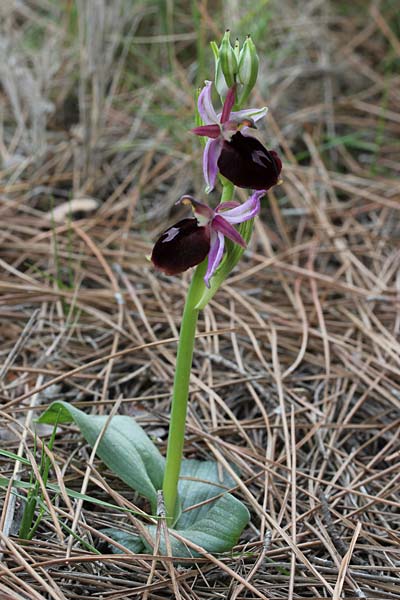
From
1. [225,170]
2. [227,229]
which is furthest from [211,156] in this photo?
[227,229]

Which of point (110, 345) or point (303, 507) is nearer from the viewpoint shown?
point (303, 507)

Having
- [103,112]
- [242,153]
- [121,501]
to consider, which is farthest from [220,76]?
[103,112]

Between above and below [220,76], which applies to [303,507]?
below

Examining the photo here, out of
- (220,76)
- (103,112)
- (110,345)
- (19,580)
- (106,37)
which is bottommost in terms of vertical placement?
(110,345)

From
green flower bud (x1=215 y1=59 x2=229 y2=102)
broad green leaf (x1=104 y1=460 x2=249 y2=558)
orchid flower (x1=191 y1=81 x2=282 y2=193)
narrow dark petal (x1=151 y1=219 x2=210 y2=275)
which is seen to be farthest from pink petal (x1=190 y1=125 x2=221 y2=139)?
broad green leaf (x1=104 y1=460 x2=249 y2=558)

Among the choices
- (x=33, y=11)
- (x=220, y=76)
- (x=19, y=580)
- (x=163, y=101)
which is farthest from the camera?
(x=33, y=11)

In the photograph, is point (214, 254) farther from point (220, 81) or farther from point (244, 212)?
point (220, 81)

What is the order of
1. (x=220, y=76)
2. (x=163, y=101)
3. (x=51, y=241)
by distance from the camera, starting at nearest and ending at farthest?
(x=220, y=76), (x=51, y=241), (x=163, y=101)

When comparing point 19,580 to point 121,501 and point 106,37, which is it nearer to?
point 121,501
